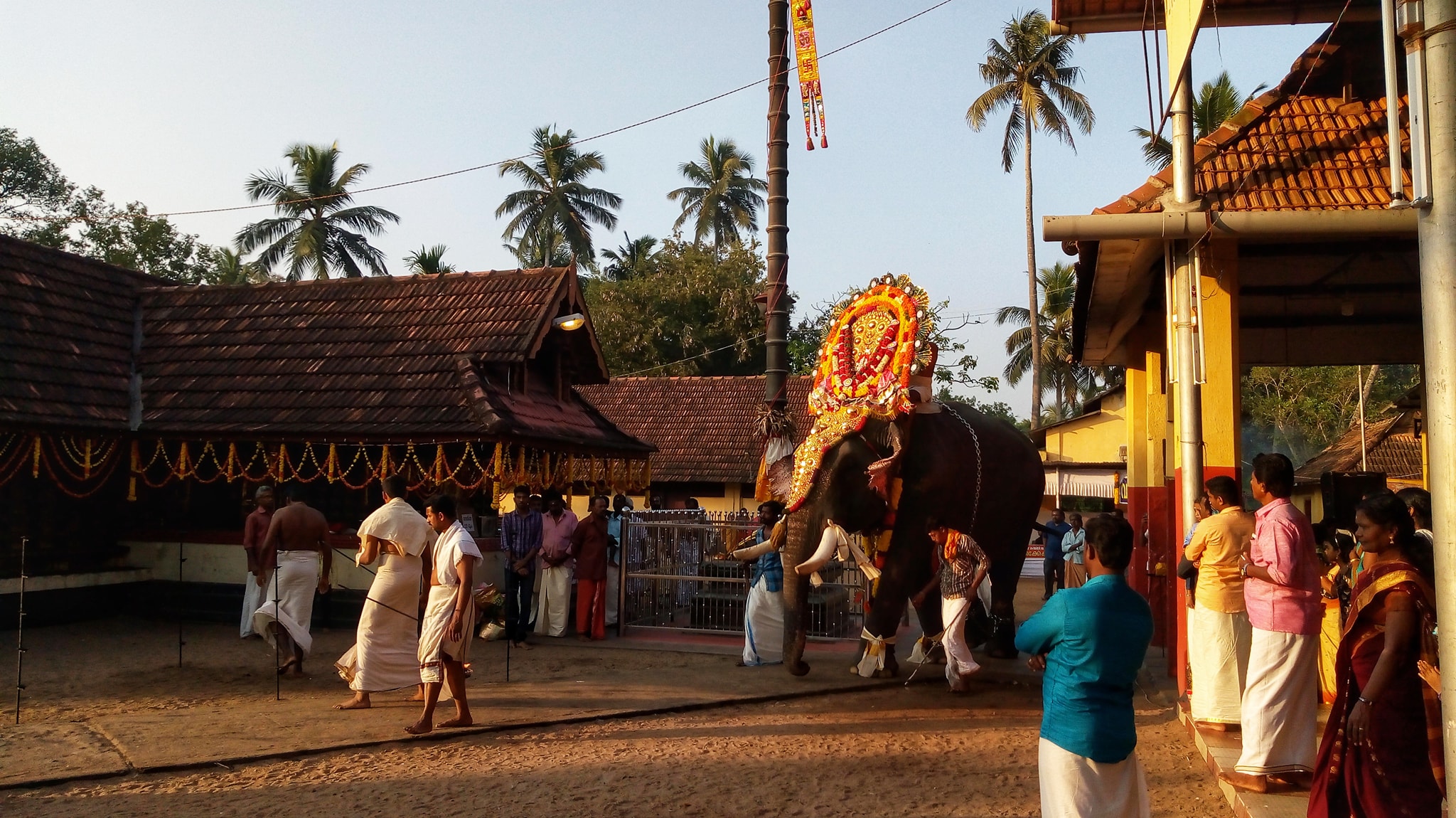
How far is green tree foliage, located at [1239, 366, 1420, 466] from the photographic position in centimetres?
3145

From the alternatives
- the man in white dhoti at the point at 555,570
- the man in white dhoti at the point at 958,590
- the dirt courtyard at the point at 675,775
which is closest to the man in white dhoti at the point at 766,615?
the man in white dhoti at the point at 958,590

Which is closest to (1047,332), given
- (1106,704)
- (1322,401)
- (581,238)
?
(1322,401)

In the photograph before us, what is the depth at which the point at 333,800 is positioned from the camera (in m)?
5.83

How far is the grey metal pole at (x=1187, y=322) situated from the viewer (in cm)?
679

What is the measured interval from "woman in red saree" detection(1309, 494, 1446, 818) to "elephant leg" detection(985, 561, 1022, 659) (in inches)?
233

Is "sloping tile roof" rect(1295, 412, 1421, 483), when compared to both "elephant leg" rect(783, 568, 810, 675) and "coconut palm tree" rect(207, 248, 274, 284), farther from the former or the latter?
"coconut palm tree" rect(207, 248, 274, 284)

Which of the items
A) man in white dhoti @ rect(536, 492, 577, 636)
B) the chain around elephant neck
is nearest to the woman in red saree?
the chain around elephant neck

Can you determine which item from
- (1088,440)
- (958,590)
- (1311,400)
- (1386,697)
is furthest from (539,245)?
(1386,697)

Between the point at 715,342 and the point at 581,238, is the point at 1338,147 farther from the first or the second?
the point at 581,238

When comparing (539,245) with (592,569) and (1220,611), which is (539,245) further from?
(1220,611)

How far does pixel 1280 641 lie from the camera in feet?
17.6

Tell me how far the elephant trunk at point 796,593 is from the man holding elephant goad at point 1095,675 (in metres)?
4.97

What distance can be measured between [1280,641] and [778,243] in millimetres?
7299

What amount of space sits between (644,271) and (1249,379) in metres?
21.1
